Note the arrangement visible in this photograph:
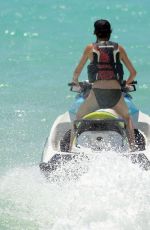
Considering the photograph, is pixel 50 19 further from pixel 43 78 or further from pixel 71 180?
pixel 71 180

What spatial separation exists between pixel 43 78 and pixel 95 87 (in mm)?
6241

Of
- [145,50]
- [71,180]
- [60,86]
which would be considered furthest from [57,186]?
[145,50]

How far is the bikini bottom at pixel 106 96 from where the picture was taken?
24.8ft

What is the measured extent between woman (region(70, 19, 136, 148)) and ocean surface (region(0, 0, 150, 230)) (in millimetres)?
810

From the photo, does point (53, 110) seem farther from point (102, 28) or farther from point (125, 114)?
point (102, 28)

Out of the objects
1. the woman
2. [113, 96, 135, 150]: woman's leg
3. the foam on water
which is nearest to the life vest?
the woman

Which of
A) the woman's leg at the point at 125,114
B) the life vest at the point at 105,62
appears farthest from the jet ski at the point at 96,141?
the life vest at the point at 105,62

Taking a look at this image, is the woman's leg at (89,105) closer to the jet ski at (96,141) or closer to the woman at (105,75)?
the woman at (105,75)

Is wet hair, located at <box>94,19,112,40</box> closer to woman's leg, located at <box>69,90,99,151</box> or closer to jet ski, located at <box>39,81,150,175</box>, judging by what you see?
woman's leg, located at <box>69,90,99,151</box>

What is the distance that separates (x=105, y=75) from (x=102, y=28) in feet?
1.37

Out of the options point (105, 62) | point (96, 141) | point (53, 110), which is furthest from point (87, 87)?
point (53, 110)

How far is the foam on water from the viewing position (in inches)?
236

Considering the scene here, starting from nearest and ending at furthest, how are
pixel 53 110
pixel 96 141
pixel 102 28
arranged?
pixel 96 141, pixel 102 28, pixel 53 110

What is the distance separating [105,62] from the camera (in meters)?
7.49
